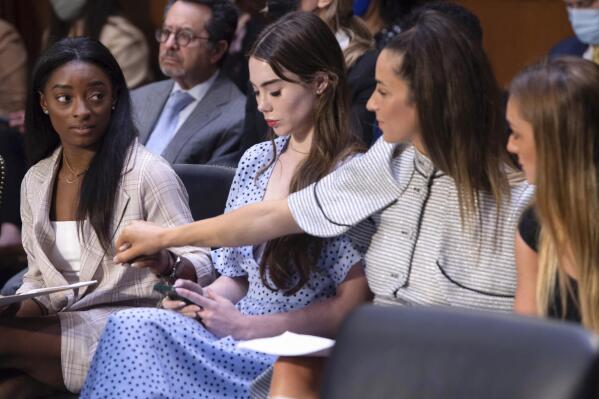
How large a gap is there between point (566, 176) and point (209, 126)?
7.18ft

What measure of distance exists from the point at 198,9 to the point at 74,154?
1650mm

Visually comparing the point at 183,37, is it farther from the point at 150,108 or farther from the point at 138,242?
the point at 138,242

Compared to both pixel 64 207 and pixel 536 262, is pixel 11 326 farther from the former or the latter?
pixel 536 262

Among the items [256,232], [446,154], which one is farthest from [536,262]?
[256,232]

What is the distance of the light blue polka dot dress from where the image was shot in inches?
95.7

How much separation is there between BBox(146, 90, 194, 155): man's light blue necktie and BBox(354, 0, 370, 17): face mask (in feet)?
2.28

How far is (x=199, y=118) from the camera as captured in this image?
416cm

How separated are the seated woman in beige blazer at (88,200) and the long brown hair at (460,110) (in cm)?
73

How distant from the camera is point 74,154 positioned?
2971 mm

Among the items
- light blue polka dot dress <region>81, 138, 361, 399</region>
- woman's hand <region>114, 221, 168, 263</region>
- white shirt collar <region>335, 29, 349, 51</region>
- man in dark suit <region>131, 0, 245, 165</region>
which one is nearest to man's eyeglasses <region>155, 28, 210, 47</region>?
man in dark suit <region>131, 0, 245, 165</region>

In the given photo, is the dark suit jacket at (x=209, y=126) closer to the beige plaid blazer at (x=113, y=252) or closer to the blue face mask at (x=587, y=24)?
the beige plaid blazer at (x=113, y=252)

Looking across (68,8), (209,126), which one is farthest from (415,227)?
(68,8)

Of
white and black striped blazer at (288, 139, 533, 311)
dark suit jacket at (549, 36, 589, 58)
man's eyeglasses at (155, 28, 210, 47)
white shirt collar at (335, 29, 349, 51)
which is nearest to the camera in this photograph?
white and black striped blazer at (288, 139, 533, 311)

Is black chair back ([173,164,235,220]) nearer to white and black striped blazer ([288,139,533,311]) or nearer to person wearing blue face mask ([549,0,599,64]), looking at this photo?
white and black striped blazer ([288,139,533,311])
